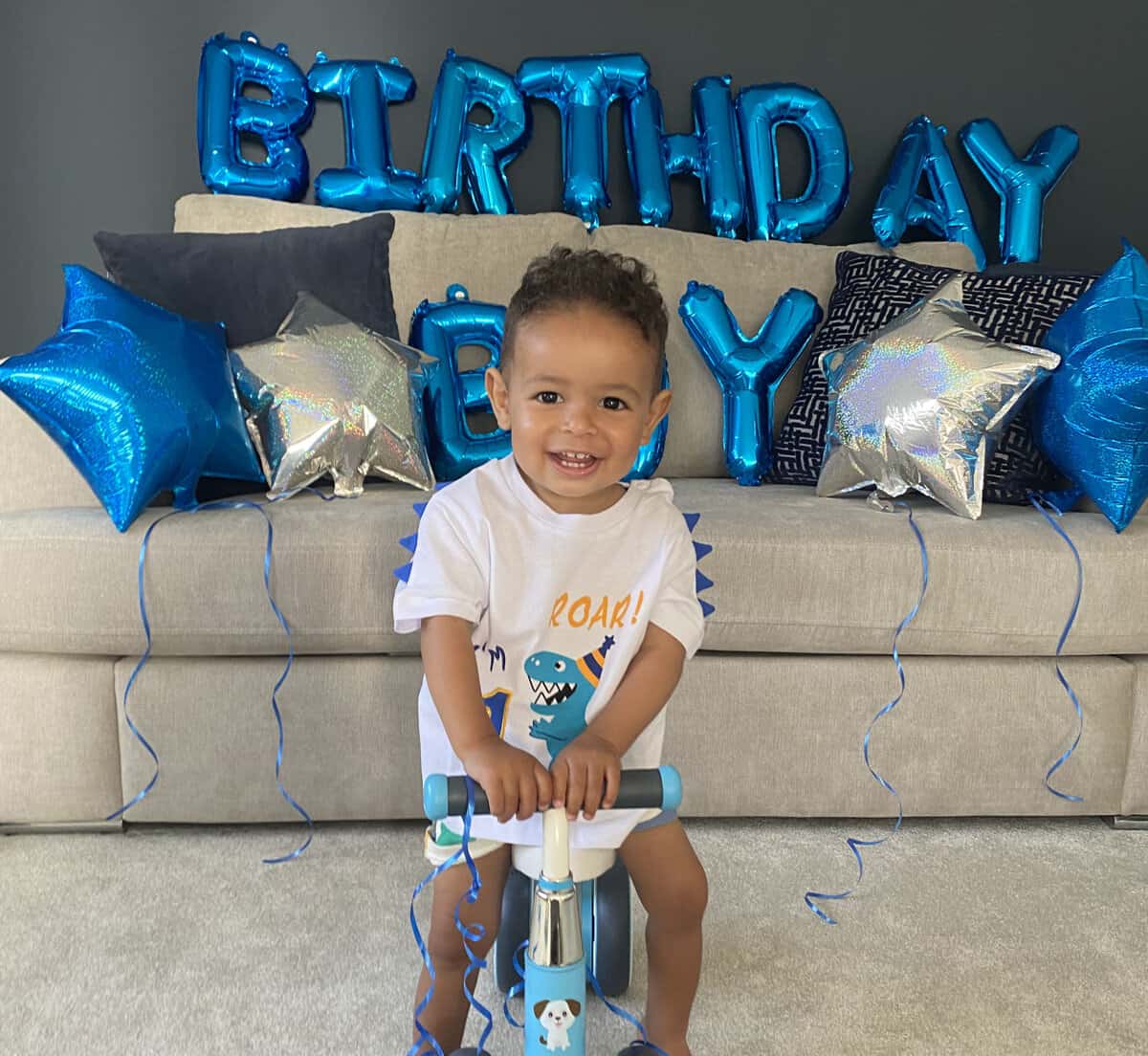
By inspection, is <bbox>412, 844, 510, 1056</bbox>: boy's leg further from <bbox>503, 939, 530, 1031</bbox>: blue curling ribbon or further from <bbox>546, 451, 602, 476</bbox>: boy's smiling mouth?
<bbox>546, 451, 602, 476</bbox>: boy's smiling mouth

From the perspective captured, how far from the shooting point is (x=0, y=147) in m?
2.75

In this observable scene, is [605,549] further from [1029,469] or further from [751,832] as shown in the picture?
[1029,469]

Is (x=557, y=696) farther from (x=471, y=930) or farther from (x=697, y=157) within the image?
(x=697, y=157)

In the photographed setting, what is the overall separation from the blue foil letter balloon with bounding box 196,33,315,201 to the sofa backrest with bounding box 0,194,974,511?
0.91 feet

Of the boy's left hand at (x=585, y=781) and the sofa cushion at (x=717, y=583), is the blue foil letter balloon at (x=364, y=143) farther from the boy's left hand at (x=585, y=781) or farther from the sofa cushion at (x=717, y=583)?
the boy's left hand at (x=585, y=781)

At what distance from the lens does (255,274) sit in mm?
2072

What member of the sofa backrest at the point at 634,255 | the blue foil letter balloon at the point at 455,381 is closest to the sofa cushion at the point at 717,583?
the blue foil letter balloon at the point at 455,381

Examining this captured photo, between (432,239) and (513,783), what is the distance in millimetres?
1663

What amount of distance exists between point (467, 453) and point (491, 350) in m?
0.24

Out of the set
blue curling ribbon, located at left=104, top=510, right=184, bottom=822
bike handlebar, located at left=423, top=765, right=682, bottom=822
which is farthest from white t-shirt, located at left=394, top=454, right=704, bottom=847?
blue curling ribbon, located at left=104, top=510, right=184, bottom=822

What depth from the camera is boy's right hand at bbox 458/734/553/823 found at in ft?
2.95

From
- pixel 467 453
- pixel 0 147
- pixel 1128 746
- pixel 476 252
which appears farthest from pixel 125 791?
pixel 0 147

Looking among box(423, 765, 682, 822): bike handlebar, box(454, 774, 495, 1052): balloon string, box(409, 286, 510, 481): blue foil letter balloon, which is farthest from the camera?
box(409, 286, 510, 481): blue foil letter balloon

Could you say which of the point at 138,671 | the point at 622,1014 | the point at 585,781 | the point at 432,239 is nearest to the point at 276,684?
the point at 138,671
